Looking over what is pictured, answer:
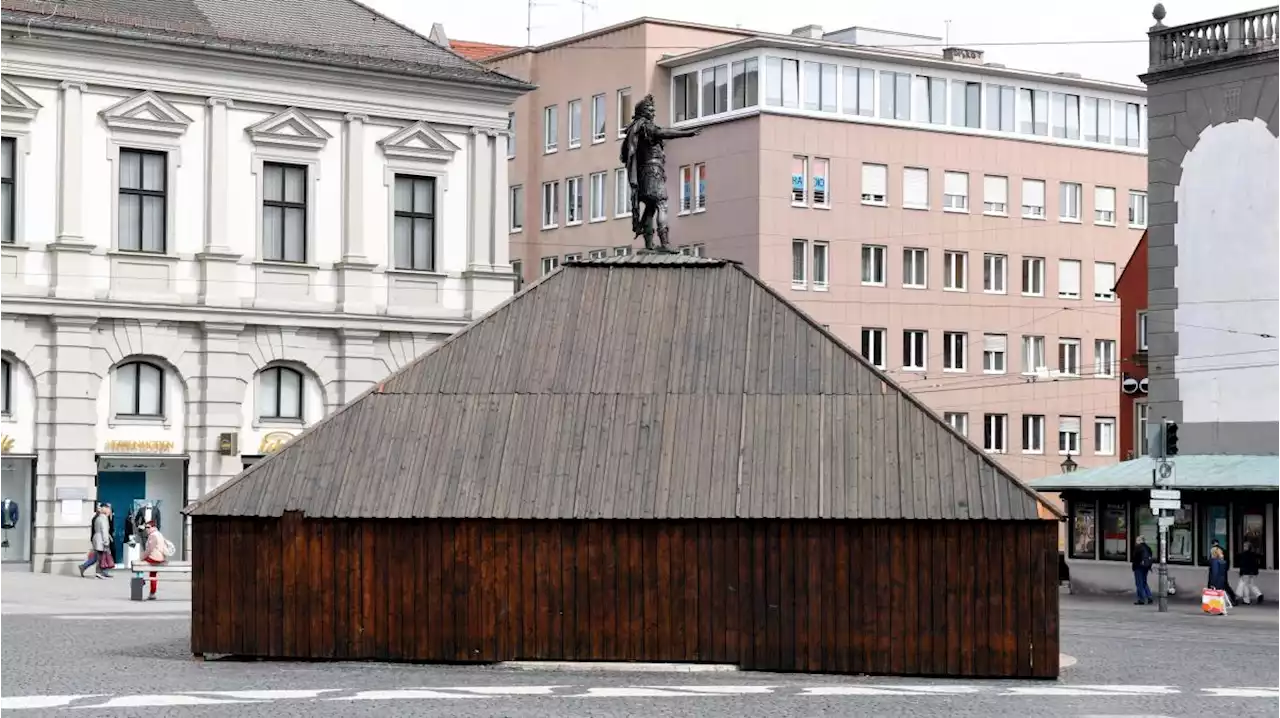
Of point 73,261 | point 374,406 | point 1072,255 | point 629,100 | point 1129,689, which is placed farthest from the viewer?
point 1072,255

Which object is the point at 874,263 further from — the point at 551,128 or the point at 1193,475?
the point at 1193,475

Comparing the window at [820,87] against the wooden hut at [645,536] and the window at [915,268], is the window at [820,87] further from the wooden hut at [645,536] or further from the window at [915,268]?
the wooden hut at [645,536]

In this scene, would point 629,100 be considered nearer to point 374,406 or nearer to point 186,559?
point 186,559

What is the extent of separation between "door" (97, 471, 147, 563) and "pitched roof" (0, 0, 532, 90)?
9.26 meters

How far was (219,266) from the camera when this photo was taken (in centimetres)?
5103

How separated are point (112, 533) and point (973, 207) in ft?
142

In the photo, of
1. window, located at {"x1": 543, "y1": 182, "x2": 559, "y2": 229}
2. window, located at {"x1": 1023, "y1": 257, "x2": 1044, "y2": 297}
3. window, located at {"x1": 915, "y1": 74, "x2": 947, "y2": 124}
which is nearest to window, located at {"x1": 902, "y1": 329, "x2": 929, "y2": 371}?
window, located at {"x1": 1023, "y1": 257, "x2": 1044, "y2": 297}

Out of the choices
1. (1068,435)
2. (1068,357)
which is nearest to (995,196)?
(1068,357)

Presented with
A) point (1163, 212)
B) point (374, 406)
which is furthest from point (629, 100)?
point (374, 406)

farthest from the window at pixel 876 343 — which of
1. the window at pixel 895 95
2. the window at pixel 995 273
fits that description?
the window at pixel 895 95

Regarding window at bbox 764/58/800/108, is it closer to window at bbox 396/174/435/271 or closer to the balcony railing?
window at bbox 396/174/435/271

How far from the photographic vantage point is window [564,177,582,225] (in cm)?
8612

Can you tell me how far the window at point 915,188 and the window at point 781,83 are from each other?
569cm

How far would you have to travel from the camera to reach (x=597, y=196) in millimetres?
85188
